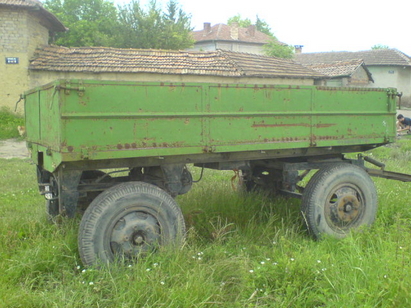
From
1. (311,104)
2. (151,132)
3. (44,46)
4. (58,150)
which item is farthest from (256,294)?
(44,46)

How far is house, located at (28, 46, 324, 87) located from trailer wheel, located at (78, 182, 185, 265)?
14341mm

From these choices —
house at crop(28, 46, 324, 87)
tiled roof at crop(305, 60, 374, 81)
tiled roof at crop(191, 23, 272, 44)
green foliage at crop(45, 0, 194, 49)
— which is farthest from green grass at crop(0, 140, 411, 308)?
tiled roof at crop(191, 23, 272, 44)

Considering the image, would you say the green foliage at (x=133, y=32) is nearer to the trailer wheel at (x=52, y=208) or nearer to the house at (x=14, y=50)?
the house at (x=14, y=50)

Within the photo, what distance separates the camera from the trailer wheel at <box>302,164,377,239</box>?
5.14 m

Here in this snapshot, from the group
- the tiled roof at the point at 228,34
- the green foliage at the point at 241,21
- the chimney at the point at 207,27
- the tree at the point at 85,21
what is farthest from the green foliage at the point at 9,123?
Result: the green foliage at the point at 241,21

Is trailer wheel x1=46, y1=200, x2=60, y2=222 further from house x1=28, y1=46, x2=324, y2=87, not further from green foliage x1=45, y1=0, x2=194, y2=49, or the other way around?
green foliage x1=45, y1=0, x2=194, y2=49

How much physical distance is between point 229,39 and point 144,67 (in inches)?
1327

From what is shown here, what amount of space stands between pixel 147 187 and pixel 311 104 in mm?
2192

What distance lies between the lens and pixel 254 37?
53.9 m

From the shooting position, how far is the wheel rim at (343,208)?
5.25 m

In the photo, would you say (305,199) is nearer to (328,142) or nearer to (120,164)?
(328,142)

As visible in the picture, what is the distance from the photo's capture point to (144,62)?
18719 mm

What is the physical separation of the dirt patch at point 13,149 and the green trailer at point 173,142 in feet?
34.5

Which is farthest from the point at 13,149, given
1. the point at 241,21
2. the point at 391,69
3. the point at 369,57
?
the point at 241,21
